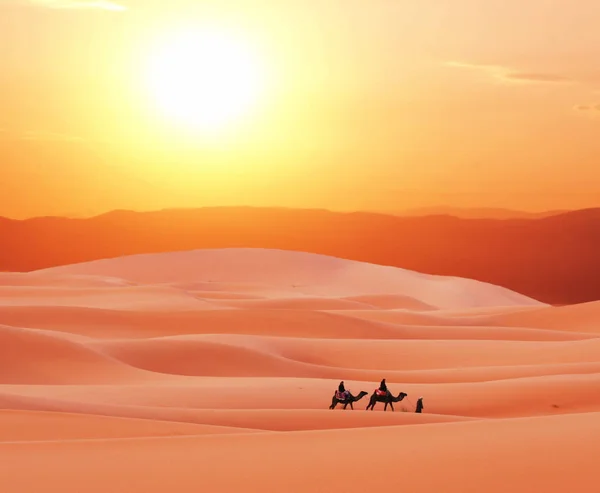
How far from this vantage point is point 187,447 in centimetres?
780

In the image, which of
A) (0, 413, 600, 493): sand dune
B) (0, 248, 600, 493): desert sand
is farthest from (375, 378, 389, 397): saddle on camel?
(0, 413, 600, 493): sand dune

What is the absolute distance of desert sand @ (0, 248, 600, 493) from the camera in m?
6.80

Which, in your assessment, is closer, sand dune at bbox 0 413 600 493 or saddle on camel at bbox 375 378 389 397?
sand dune at bbox 0 413 600 493

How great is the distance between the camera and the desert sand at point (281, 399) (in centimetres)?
680

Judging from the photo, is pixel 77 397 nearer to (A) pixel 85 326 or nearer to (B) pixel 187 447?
(B) pixel 187 447

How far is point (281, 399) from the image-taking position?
642 inches

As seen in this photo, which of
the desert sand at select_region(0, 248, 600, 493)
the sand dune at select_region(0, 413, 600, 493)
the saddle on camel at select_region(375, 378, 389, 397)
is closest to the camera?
the sand dune at select_region(0, 413, 600, 493)

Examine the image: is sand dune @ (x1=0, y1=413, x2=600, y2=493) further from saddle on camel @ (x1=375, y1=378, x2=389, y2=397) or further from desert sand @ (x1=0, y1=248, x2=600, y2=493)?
saddle on camel @ (x1=375, y1=378, x2=389, y2=397)

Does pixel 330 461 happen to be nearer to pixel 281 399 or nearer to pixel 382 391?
pixel 382 391

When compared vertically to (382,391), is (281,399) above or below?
above

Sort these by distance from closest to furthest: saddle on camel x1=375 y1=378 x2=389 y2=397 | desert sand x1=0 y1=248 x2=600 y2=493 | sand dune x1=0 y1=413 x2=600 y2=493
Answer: sand dune x1=0 y1=413 x2=600 y2=493 → desert sand x1=0 y1=248 x2=600 y2=493 → saddle on camel x1=375 y1=378 x2=389 y2=397

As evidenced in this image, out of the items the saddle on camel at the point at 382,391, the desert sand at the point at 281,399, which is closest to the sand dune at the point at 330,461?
the desert sand at the point at 281,399

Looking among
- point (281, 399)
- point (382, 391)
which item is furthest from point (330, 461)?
point (281, 399)

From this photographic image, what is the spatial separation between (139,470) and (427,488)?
1869 millimetres
